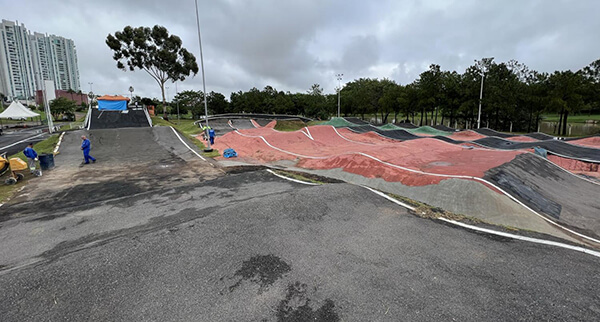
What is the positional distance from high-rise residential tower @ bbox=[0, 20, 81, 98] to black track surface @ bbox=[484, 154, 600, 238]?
11218cm

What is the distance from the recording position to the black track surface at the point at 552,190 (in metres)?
7.09

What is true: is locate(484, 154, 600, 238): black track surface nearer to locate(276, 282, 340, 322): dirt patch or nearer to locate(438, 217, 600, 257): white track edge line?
locate(438, 217, 600, 257): white track edge line

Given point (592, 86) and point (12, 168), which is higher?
point (592, 86)

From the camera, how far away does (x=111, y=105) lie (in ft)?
112

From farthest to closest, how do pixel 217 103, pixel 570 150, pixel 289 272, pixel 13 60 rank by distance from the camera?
→ pixel 13 60 → pixel 217 103 → pixel 570 150 → pixel 289 272

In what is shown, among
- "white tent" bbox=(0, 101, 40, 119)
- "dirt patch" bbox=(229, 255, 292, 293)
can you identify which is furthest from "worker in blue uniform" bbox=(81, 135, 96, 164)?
"white tent" bbox=(0, 101, 40, 119)

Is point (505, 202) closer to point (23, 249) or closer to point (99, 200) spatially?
point (23, 249)

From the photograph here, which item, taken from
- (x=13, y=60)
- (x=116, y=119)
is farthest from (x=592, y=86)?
(x=13, y=60)

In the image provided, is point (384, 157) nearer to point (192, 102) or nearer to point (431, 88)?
point (431, 88)

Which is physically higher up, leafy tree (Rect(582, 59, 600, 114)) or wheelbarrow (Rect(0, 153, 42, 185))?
leafy tree (Rect(582, 59, 600, 114))

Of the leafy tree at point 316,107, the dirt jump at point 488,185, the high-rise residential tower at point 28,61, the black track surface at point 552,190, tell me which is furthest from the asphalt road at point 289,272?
the high-rise residential tower at point 28,61

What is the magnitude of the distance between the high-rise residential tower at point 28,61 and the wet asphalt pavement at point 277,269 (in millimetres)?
107398

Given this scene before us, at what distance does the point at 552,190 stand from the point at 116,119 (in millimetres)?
36377

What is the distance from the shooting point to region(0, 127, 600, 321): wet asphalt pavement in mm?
3189
